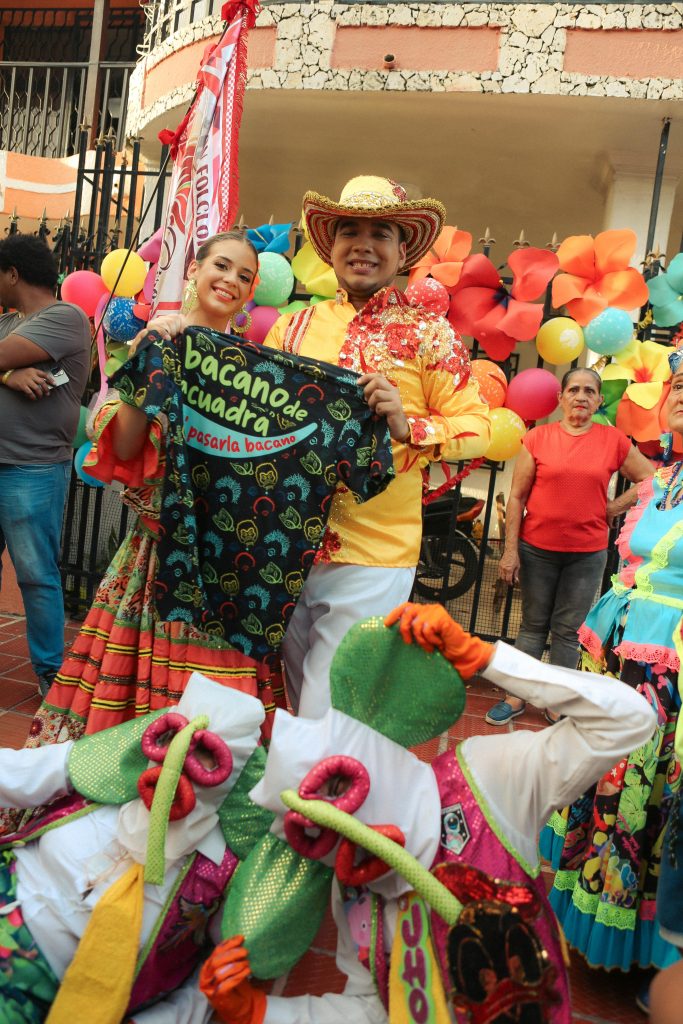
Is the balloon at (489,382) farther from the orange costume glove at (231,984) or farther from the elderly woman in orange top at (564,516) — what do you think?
the orange costume glove at (231,984)

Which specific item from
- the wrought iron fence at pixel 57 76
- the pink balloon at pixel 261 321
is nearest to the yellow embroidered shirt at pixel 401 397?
the pink balloon at pixel 261 321

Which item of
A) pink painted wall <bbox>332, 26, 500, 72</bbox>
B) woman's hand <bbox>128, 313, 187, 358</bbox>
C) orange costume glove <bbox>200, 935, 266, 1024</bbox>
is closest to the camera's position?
orange costume glove <bbox>200, 935, 266, 1024</bbox>

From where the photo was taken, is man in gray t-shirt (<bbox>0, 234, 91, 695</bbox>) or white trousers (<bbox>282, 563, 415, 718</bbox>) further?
man in gray t-shirt (<bbox>0, 234, 91, 695</bbox>)

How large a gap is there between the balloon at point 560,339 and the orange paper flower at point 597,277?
9 centimetres

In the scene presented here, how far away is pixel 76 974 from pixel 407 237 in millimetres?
2010

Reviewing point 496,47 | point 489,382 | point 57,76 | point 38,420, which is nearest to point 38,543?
point 38,420

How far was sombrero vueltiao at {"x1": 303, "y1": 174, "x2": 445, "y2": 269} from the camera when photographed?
2.28 m

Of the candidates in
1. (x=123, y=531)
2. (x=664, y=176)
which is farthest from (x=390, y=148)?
(x=123, y=531)

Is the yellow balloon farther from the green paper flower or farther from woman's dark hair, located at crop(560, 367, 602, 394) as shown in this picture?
the green paper flower

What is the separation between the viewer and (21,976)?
1.58 metres

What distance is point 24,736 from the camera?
3.54 metres

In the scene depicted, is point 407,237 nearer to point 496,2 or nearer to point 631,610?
point 631,610

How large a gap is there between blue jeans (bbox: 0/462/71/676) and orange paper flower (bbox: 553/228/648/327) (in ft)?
9.31

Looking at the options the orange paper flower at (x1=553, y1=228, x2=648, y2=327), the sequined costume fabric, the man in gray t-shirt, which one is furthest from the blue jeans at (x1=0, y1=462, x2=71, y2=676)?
the orange paper flower at (x1=553, y1=228, x2=648, y2=327)
